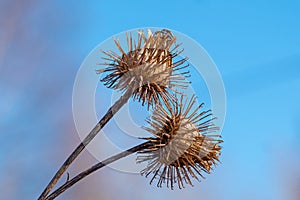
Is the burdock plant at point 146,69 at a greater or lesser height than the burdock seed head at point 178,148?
greater

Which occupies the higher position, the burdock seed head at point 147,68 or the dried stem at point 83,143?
the burdock seed head at point 147,68

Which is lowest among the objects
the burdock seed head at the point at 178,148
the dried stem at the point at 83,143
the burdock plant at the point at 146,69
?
the burdock seed head at the point at 178,148

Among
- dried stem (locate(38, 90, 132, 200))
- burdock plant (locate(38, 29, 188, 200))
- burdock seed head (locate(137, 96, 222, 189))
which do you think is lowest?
burdock seed head (locate(137, 96, 222, 189))

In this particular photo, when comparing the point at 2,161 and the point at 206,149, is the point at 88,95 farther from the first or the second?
the point at 2,161

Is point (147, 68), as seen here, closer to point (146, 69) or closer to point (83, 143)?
point (146, 69)

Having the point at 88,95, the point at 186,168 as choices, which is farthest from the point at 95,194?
the point at 186,168

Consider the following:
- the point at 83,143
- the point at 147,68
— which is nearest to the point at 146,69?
the point at 147,68
